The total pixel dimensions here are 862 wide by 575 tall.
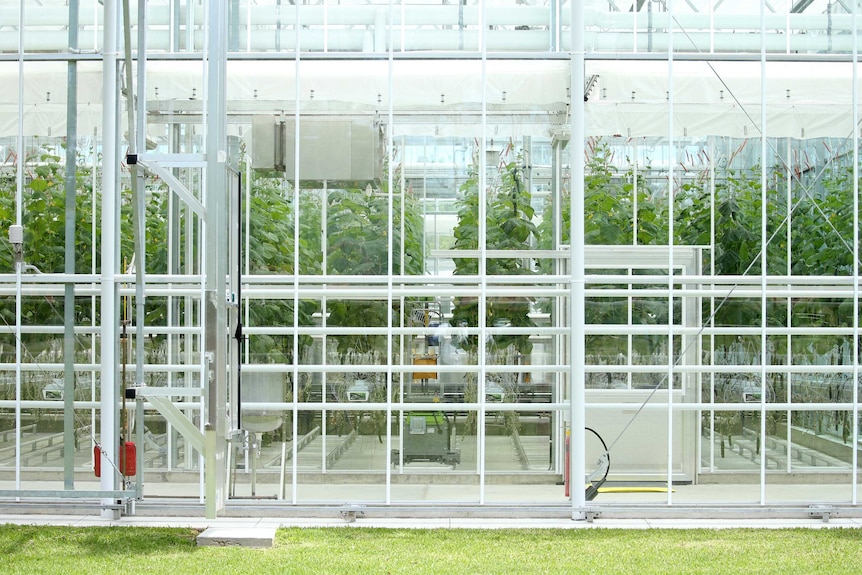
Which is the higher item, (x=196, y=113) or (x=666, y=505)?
(x=196, y=113)

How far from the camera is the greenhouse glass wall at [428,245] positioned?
257 inches

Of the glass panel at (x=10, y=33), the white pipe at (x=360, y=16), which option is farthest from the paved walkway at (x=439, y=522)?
the white pipe at (x=360, y=16)

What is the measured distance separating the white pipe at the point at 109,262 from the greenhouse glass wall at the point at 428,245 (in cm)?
2

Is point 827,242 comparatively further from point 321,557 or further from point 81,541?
point 81,541

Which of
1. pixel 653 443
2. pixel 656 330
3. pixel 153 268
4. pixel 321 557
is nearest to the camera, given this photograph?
pixel 321 557

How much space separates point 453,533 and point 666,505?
5.20 feet

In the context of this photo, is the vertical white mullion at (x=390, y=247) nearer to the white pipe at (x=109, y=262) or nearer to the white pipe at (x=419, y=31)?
the white pipe at (x=419, y=31)

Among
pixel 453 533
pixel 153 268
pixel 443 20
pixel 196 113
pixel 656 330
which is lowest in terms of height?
pixel 453 533

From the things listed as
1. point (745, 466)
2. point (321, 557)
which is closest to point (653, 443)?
point (745, 466)

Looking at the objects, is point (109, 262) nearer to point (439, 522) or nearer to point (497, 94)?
point (439, 522)

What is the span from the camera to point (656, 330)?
249 inches

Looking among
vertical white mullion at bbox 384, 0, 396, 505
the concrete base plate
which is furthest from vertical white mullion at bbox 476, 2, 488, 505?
the concrete base plate

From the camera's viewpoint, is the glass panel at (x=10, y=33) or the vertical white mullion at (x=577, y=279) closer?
the vertical white mullion at (x=577, y=279)

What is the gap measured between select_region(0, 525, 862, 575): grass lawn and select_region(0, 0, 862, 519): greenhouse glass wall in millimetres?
461
